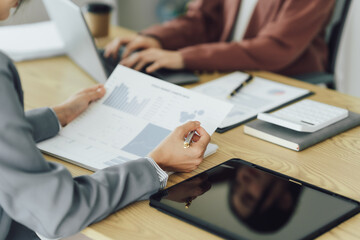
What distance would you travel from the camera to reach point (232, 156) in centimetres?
102

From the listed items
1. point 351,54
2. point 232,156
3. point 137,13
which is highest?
point 232,156

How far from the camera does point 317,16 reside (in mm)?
1590

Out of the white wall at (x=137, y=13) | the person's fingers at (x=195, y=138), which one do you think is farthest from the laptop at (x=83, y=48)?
the white wall at (x=137, y=13)

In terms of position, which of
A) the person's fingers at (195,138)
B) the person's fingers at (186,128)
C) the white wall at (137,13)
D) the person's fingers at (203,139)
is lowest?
the white wall at (137,13)

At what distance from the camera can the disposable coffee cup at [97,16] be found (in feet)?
6.11

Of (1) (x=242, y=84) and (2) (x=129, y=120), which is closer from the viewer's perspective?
(2) (x=129, y=120)

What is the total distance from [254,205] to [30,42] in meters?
1.27

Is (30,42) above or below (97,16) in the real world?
below

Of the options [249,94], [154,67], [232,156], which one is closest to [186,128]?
[232,156]

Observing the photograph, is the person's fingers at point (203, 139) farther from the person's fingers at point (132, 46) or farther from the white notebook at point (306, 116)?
the person's fingers at point (132, 46)

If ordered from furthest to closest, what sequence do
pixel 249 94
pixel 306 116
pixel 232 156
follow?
pixel 249 94 → pixel 306 116 → pixel 232 156

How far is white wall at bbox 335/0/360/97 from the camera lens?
7.75ft

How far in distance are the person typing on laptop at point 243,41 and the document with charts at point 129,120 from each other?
353 millimetres

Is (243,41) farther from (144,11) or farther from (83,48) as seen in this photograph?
(144,11)
